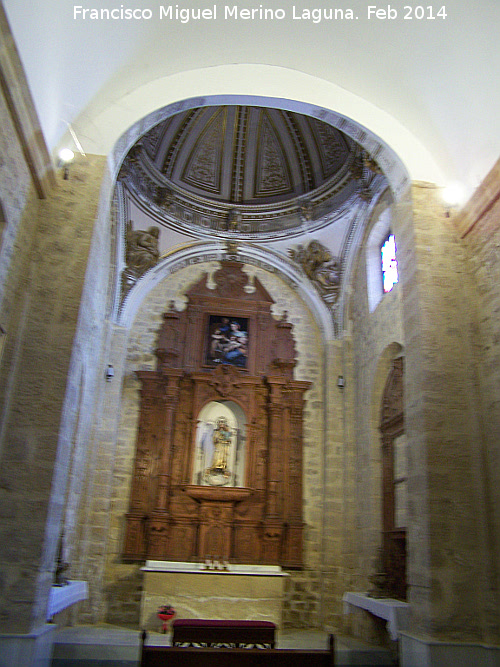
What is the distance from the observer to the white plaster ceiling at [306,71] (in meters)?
6.00

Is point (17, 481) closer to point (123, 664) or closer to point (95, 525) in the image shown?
point (123, 664)

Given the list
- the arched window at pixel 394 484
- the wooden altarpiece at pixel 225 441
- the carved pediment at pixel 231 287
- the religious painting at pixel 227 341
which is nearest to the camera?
the arched window at pixel 394 484

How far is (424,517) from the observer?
544 cm

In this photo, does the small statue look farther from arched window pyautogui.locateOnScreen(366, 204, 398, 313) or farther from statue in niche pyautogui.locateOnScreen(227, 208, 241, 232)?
arched window pyautogui.locateOnScreen(366, 204, 398, 313)

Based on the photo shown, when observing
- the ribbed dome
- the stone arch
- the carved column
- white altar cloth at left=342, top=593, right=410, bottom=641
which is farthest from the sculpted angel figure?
white altar cloth at left=342, top=593, right=410, bottom=641

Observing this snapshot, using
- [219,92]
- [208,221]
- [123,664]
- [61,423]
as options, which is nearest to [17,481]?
[61,423]

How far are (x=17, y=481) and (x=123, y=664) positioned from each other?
3183mm

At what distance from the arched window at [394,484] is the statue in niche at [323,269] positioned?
289 cm

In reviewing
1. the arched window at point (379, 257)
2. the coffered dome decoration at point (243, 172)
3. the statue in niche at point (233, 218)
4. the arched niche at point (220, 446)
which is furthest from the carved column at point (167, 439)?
the arched window at point (379, 257)

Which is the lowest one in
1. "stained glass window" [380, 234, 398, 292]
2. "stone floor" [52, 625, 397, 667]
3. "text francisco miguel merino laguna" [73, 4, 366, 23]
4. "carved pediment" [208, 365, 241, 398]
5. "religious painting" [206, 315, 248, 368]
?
"stone floor" [52, 625, 397, 667]

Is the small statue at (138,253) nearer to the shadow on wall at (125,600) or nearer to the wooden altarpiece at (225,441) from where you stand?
the wooden altarpiece at (225,441)

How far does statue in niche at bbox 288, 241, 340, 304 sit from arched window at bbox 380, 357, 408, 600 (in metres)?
2.89

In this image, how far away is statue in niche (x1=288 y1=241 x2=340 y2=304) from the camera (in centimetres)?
1184

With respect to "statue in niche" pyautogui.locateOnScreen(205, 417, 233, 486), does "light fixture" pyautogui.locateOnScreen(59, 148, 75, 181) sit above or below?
above
